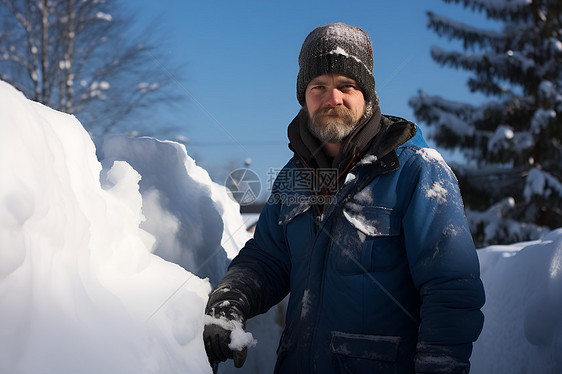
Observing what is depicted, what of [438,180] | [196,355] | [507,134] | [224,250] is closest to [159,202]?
[224,250]

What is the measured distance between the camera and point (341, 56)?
224 centimetres

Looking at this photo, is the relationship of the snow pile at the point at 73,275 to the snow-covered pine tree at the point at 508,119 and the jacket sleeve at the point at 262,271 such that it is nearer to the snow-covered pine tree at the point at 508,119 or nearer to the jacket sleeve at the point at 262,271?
the jacket sleeve at the point at 262,271

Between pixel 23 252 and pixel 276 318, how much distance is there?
1806mm

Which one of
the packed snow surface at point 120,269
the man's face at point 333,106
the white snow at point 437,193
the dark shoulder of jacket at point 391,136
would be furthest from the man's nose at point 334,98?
the white snow at point 437,193

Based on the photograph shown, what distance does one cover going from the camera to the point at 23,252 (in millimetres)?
1073

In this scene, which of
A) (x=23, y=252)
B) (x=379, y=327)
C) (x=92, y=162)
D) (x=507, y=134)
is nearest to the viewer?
(x=23, y=252)

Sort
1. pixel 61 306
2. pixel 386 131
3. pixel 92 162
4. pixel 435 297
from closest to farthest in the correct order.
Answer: pixel 61 306 < pixel 92 162 < pixel 435 297 < pixel 386 131

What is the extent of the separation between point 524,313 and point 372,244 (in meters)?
1.01

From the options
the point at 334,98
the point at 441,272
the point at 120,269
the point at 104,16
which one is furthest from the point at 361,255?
the point at 104,16

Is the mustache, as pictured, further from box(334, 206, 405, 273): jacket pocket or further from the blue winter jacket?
box(334, 206, 405, 273): jacket pocket

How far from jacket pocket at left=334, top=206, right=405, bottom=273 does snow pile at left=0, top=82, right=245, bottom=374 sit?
2.07 feet

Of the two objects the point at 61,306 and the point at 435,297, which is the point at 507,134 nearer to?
the point at 435,297

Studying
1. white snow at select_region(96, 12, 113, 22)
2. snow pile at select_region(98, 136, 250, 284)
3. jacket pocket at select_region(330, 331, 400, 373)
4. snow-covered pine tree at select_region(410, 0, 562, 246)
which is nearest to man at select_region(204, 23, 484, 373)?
jacket pocket at select_region(330, 331, 400, 373)

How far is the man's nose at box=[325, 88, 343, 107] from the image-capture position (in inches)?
86.4
